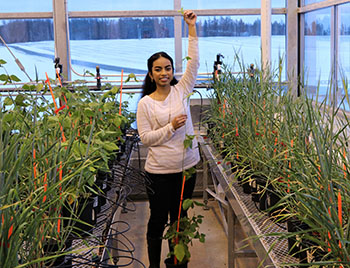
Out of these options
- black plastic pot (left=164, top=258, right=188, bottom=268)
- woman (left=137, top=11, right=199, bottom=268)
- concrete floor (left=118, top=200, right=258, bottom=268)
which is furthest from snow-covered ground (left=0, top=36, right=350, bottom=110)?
black plastic pot (left=164, top=258, right=188, bottom=268)

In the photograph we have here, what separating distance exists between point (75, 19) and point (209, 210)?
8.63ft

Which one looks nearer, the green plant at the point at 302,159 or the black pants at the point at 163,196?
the green plant at the point at 302,159

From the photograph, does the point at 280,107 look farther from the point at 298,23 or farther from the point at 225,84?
the point at 298,23

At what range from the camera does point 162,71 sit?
2.75 meters

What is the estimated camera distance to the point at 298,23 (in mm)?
5574

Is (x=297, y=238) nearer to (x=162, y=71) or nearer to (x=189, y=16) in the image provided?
(x=162, y=71)

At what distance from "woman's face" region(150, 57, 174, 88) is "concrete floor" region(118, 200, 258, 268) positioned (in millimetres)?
770

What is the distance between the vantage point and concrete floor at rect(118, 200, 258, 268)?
3.29m

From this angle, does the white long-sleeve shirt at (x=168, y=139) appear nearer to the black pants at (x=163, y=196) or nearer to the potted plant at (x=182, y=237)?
the black pants at (x=163, y=196)

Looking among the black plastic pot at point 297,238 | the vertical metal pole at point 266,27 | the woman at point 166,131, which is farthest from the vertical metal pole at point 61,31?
the black plastic pot at point 297,238

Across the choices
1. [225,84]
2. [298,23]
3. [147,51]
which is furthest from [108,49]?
[225,84]

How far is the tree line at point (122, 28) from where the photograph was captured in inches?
214

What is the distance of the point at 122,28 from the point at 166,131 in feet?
10.4

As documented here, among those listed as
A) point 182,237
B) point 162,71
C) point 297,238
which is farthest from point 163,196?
point 297,238
